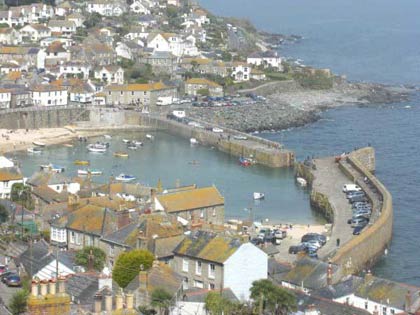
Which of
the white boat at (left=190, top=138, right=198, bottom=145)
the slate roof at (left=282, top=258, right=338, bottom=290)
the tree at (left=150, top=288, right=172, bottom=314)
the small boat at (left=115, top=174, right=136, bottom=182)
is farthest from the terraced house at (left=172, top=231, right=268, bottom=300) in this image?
the white boat at (left=190, top=138, right=198, bottom=145)

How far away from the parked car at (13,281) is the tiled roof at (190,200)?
10.8m

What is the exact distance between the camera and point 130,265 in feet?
77.8

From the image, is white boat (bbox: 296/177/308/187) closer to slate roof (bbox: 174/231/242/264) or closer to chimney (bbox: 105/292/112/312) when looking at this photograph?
slate roof (bbox: 174/231/242/264)

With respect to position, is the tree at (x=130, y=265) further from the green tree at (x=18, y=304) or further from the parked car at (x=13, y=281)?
the green tree at (x=18, y=304)

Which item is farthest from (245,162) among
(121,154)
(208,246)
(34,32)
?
(34,32)

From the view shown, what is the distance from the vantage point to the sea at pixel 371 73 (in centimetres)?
4158

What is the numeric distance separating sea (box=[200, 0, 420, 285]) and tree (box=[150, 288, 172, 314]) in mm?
13363

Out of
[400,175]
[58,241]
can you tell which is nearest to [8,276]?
[58,241]

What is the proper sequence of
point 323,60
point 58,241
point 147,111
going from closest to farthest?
point 58,241 → point 147,111 → point 323,60

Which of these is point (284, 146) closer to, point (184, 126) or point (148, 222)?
point (184, 126)

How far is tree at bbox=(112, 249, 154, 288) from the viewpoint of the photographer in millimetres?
22933

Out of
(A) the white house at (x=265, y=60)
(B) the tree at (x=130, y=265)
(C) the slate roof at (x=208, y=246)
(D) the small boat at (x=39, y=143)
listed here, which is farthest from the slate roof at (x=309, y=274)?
(A) the white house at (x=265, y=60)

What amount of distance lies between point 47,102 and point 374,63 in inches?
1555

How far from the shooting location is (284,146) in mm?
57031
